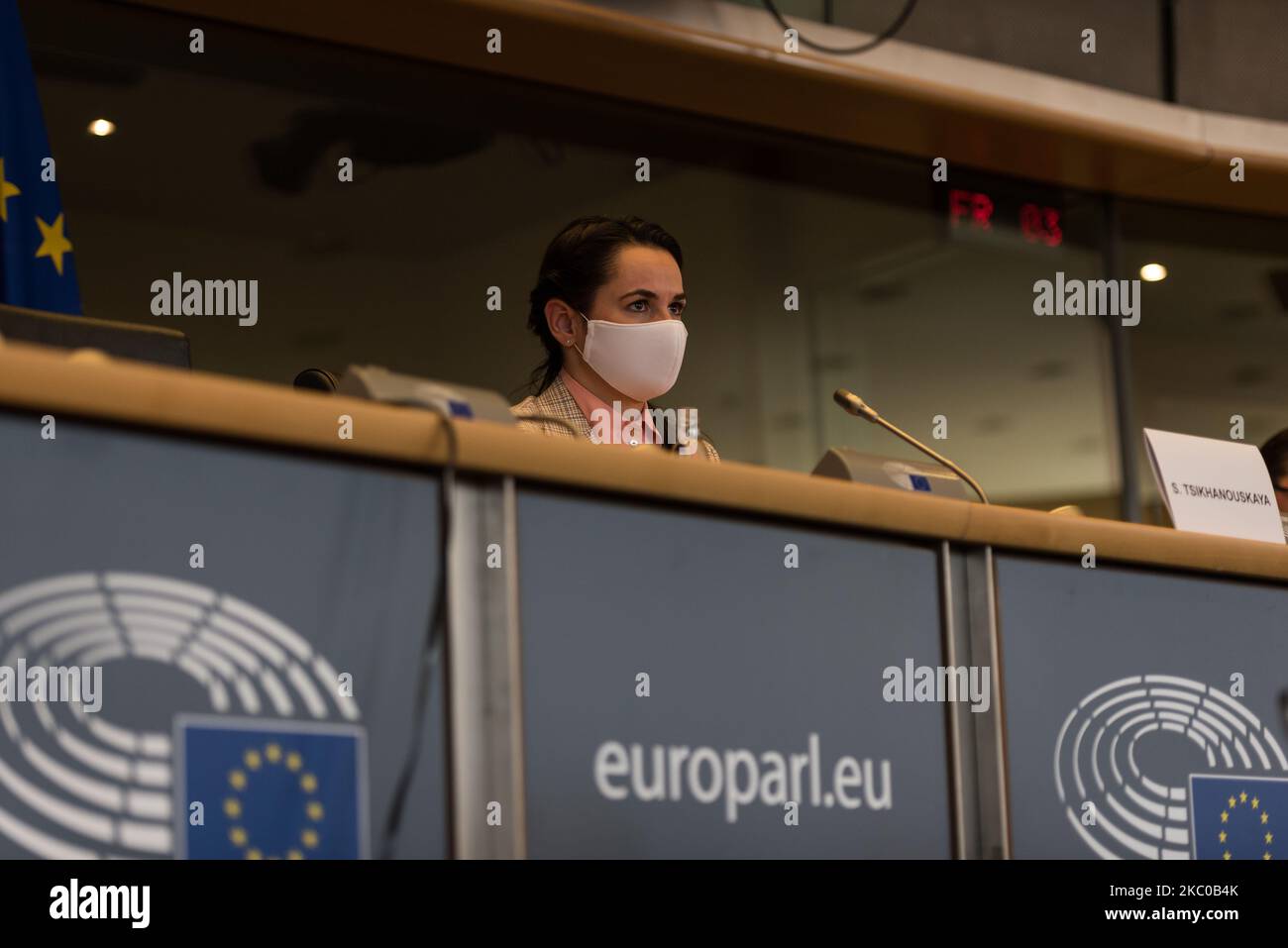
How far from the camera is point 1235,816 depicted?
7.55 ft

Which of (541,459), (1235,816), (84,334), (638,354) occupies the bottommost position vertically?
(1235,816)

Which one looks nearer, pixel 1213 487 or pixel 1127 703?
pixel 1127 703

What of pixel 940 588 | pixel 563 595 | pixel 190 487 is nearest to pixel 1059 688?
pixel 940 588

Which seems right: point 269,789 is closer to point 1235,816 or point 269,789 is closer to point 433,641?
point 433,641

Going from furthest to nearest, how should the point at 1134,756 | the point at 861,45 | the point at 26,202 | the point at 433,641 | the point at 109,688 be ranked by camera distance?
1. the point at 861,45
2. the point at 26,202
3. the point at 1134,756
4. the point at 433,641
5. the point at 109,688

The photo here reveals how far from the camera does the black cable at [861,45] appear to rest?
4766 mm

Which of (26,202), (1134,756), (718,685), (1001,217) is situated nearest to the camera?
(718,685)

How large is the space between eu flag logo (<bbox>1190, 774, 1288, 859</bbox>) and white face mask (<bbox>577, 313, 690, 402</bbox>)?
3.50ft

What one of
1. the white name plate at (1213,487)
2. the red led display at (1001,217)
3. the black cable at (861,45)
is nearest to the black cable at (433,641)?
the white name plate at (1213,487)

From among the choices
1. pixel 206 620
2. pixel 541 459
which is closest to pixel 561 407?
pixel 541 459

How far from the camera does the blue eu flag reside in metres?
3.44

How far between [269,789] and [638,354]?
146 centimetres
